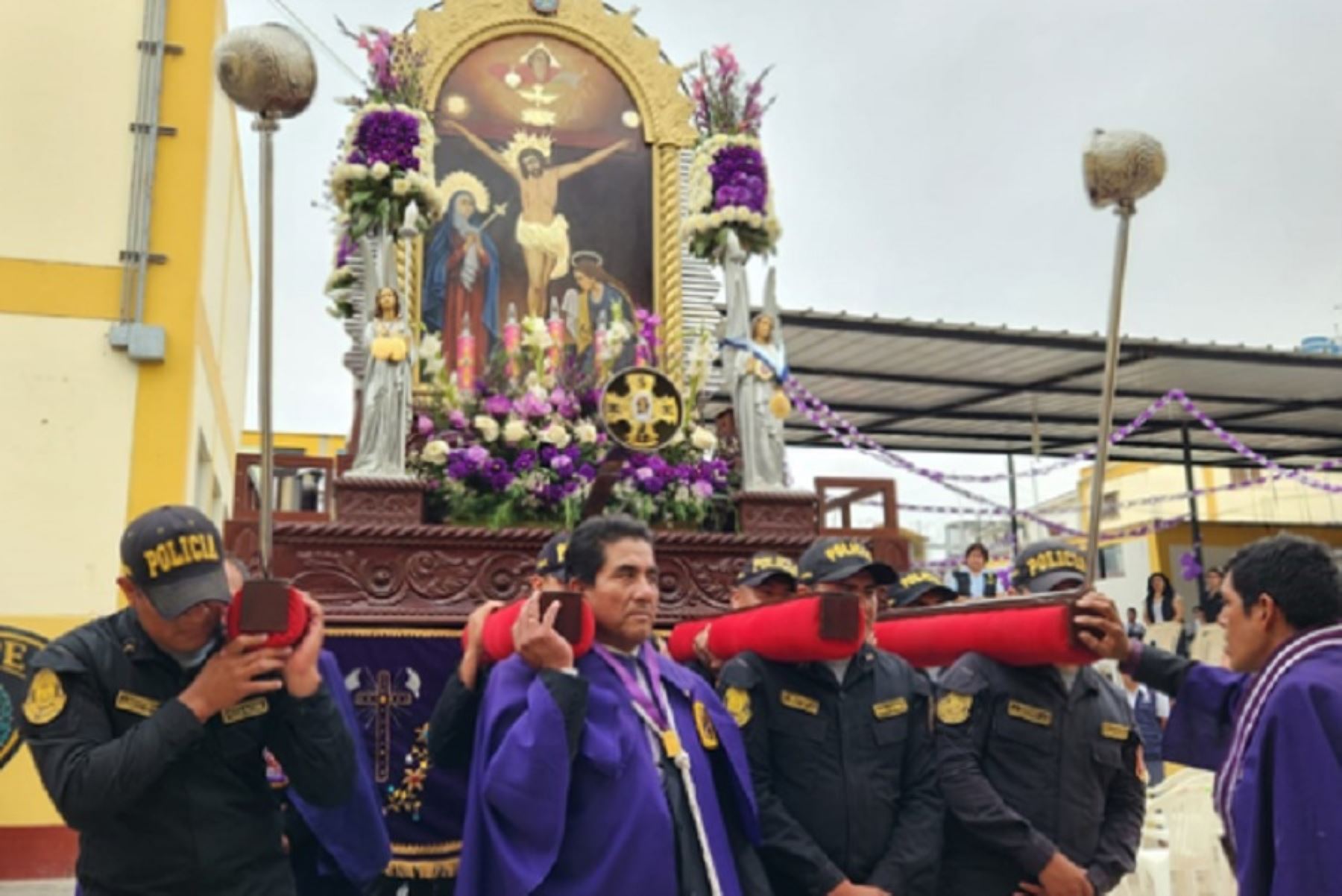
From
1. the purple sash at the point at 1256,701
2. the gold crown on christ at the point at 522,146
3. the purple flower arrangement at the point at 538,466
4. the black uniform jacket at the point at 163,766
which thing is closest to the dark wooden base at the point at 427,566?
the purple flower arrangement at the point at 538,466

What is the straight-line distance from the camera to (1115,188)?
2.56 meters

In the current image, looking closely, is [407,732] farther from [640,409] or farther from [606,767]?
[606,767]

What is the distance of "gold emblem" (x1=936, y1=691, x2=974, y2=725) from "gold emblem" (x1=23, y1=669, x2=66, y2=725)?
83.8 inches

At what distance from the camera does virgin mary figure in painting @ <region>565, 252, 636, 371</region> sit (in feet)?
22.1

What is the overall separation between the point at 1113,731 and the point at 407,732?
9.59ft

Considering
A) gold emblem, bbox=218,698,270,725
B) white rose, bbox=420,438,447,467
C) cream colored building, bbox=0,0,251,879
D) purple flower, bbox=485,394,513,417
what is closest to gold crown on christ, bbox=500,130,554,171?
purple flower, bbox=485,394,513,417

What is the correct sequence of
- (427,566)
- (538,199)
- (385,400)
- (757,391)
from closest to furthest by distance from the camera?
(427,566), (385,400), (757,391), (538,199)

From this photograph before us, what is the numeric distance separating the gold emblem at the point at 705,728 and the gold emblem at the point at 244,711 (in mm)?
1006

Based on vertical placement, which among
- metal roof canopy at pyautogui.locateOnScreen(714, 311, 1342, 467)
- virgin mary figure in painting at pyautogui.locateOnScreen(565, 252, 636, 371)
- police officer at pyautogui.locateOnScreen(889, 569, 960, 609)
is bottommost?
police officer at pyautogui.locateOnScreen(889, 569, 960, 609)

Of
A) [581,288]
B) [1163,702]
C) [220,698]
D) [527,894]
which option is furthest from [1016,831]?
[1163,702]

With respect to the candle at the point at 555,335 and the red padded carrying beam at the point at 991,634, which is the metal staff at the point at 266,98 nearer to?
the red padded carrying beam at the point at 991,634

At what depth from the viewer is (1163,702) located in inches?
332

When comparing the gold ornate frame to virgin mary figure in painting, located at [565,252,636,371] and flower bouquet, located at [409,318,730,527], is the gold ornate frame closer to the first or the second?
virgin mary figure in painting, located at [565,252,636,371]

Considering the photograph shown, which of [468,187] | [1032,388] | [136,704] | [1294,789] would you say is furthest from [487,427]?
[1032,388]
